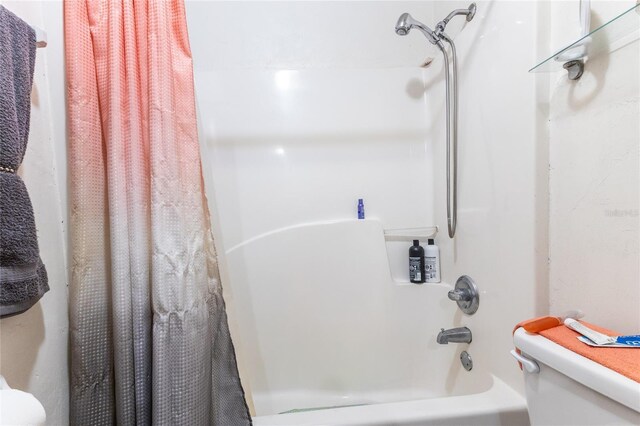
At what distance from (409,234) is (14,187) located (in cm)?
130

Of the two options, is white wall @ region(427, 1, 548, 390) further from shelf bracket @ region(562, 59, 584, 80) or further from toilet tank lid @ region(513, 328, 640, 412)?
toilet tank lid @ region(513, 328, 640, 412)

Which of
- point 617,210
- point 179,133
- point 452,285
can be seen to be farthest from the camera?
point 452,285

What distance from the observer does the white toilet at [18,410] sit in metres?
0.36

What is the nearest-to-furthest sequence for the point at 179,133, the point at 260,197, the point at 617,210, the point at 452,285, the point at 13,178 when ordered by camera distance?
the point at 13,178 < the point at 617,210 < the point at 179,133 < the point at 452,285 < the point at 260,197

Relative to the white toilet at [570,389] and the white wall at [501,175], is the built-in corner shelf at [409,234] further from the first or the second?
the white toilet at [570,389]

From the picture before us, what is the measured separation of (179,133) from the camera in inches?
30.5

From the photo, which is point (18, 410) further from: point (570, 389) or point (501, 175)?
point (501, 175)

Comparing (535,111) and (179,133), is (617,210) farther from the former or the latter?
(179,133)

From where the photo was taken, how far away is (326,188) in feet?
4.70

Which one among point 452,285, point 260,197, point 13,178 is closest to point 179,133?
point 13,178

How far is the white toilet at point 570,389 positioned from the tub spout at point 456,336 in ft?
1.64

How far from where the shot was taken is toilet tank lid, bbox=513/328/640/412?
1.39 ft

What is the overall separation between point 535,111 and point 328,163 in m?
0.79

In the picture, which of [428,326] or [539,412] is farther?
[428,326]
